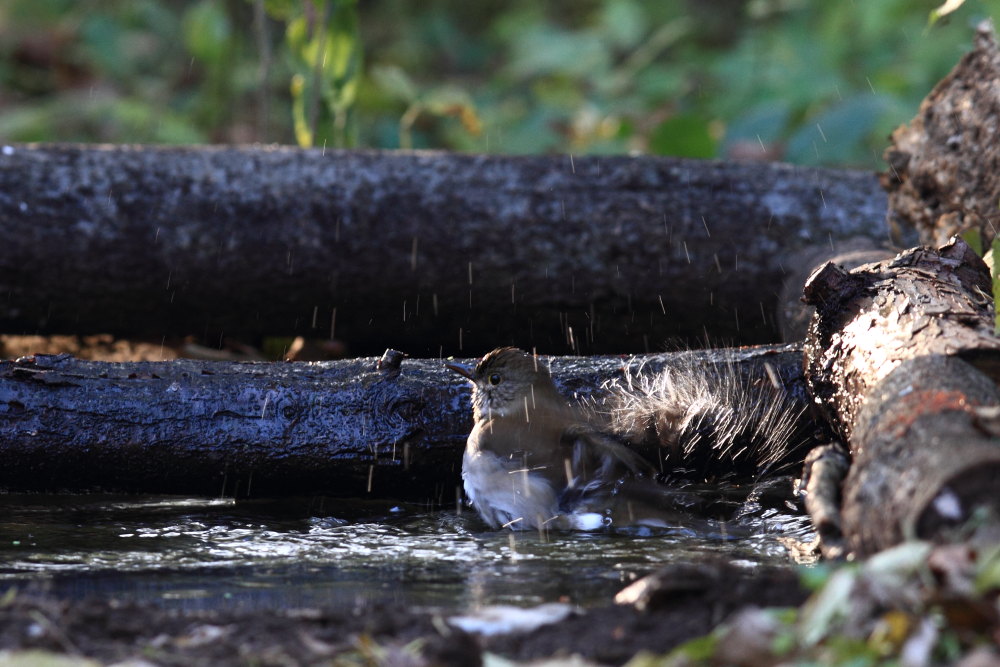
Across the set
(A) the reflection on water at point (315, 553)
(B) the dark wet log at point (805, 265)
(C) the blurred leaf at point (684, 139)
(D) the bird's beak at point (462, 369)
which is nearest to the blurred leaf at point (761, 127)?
(C) the blurred leaf at point (684, 139)

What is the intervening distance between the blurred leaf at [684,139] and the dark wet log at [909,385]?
11.3ft

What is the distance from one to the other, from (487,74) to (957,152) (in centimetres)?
982

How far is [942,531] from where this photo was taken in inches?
84.2

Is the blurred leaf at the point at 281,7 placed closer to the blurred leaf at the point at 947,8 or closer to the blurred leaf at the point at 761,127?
the blurred leaf at the point at 761,127

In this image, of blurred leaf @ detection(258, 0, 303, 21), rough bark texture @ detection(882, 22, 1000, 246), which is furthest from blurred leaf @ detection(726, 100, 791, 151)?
blurred leaf @ detection(258, 0, 303, 21)

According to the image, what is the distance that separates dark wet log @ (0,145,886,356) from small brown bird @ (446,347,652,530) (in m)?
1.37

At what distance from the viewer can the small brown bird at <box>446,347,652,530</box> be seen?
391 cm

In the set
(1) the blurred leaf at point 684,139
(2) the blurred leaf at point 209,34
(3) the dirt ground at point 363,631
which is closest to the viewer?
(3) the dirt ground at point 363,631

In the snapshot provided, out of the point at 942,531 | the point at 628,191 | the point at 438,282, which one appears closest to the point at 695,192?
the point at 628,191

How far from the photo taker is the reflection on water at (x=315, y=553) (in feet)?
9.39

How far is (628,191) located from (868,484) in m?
3.23

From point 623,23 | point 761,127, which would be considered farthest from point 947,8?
point 623,23

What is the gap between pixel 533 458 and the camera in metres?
4.07

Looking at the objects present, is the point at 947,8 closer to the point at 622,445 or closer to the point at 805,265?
the point at 805,265
